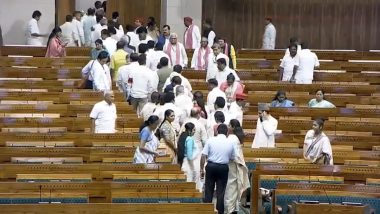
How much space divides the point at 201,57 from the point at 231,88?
2.53 m

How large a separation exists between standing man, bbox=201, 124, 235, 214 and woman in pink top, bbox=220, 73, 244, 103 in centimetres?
328

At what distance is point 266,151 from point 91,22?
25.7 ft

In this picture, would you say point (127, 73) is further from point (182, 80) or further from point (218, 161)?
point (218, 161)

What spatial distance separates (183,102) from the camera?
62.1 feet

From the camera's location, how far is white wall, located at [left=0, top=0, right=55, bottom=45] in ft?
89.2

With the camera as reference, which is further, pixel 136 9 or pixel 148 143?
pixel 136 9

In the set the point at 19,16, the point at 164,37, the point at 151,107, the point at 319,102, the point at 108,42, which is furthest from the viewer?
the point at 19,16

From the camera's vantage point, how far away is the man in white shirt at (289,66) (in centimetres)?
2258

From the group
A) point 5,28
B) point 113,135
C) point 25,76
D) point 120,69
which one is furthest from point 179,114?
point 5,28

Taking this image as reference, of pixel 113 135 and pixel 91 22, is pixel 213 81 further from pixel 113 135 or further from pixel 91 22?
pixel 91 22

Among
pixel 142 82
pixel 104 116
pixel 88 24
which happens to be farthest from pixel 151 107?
pixel 88 24

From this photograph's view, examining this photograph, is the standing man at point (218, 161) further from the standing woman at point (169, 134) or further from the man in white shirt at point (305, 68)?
the man in white shirt at point (305, 68)

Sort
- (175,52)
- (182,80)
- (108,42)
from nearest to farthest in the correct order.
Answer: (182,80) < (175,52) < (108,42)

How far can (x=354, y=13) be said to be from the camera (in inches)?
1133
